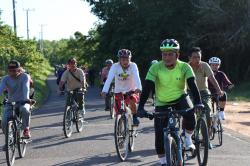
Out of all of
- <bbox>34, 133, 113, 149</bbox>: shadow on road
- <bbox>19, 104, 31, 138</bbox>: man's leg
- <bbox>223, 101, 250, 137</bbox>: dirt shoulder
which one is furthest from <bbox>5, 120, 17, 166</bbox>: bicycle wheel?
<bbox>223, 101, 250, 137</bbox>: dirt shoulder

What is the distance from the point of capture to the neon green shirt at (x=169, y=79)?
298 inches

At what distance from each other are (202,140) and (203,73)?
6.63 feet

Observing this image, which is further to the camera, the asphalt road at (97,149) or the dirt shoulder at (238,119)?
the dirt shoulder at (238,119)

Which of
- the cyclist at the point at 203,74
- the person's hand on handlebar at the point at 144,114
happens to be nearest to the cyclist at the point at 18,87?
the cyclist at the point at 203,74

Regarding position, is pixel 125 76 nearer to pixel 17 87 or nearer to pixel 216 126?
pixel 17 87

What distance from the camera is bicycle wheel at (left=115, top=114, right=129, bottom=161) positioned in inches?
388

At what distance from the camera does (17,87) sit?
10.2 m

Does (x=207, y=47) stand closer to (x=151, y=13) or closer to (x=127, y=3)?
(x=151, y=13)

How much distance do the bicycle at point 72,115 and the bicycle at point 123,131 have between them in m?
2.81

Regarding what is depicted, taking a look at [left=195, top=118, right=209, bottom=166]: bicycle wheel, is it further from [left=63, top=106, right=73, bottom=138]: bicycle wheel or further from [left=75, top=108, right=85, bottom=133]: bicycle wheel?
[left=75, top=108, right=85, bottom=133]: bicycle wheel

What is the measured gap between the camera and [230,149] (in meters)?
11.0

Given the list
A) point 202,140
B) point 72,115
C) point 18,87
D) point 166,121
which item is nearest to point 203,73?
point 202,140

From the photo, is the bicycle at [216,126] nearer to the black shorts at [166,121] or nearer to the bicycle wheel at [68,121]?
the black shorts at [166,121]

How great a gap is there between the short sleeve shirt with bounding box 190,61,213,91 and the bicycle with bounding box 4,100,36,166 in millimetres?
3251
